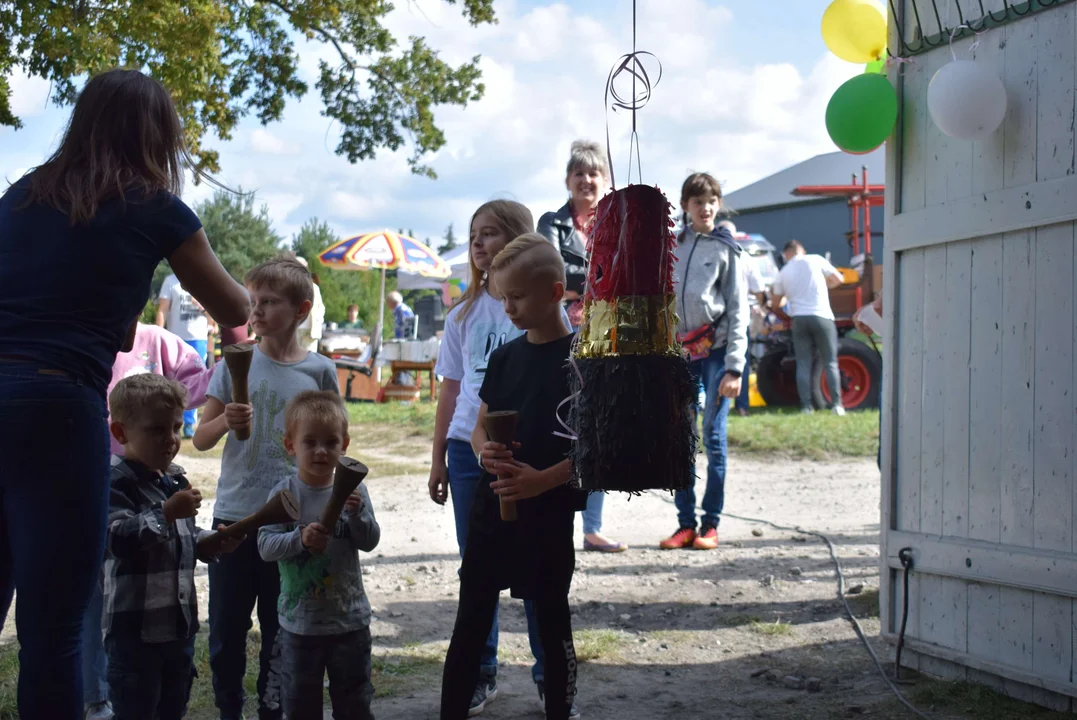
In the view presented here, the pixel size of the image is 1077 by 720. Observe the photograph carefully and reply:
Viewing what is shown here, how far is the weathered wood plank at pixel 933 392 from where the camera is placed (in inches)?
142

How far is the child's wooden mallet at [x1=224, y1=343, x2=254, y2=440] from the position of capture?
288 cm

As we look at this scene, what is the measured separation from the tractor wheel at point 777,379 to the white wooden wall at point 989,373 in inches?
329

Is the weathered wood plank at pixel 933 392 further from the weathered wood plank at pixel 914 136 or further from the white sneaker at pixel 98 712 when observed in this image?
the white sneaker at pixel 98 712

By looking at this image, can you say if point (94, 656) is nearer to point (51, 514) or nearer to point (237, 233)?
point (51, 514)

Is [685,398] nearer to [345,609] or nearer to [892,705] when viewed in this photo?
[345,609]

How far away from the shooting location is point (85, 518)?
2170 millimetres

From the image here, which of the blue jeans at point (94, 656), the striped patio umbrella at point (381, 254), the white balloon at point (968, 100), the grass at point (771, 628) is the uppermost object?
the striped patio umbrella at point (381, 254)

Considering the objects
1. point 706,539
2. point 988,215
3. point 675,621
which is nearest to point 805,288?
point 706,539

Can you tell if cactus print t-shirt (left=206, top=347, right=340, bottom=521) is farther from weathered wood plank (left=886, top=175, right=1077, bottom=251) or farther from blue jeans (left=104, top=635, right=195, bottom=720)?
weathered wood plank (left=886, top=175, right=1077, bottom=251)

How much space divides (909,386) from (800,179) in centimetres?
2688

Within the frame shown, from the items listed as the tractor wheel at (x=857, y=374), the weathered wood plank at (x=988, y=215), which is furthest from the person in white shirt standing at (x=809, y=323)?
the weathered wood plank at (x=988, y=215)

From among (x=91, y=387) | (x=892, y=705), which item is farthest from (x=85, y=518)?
(x=892, y=705)

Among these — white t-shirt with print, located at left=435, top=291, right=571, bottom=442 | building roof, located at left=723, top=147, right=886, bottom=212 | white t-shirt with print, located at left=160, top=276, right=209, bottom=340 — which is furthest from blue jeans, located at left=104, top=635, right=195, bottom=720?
building roof, located at left=723, top=147, right=886, bottom=212

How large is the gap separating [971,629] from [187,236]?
2.70 meters
